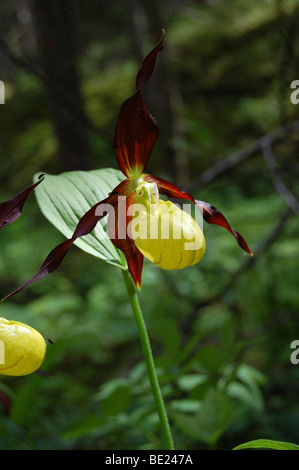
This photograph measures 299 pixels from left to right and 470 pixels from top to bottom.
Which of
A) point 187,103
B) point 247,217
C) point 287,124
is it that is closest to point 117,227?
point 287,124

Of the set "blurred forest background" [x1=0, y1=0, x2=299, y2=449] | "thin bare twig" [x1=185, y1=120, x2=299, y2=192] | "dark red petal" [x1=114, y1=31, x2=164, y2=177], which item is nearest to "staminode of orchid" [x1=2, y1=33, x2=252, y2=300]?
"dark red petal" [x1=114, y1=31, x2=164, y2=177]

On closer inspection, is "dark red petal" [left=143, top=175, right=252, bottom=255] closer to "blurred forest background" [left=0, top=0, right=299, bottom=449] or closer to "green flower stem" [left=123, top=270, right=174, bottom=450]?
"green flower stem" [left=123, top=270, right=174, bottom=450]

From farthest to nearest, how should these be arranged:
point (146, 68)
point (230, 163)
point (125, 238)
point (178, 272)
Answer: point (178, 272), point (230, 163), point (125, 238), point (146, 68)

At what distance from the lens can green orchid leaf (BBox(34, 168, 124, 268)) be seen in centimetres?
54

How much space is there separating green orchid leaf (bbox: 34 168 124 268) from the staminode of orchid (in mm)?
24

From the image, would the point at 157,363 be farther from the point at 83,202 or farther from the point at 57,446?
the point at 83,202

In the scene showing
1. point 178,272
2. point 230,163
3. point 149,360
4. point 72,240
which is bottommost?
point 149,360

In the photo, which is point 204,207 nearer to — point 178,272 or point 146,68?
point 146,68

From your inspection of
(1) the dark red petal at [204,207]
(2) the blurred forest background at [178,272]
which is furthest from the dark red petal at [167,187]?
(2) the blurred forest background at [178,272]

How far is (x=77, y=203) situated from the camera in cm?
57

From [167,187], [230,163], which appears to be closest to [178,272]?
[230,163]

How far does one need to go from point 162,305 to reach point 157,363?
2.75 ft

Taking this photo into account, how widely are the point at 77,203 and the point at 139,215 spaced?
0.26ft

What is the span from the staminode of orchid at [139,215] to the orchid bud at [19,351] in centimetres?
7
